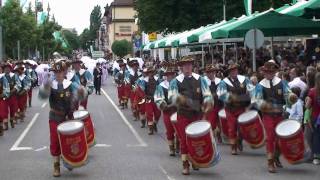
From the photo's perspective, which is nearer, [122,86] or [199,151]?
[199,151]

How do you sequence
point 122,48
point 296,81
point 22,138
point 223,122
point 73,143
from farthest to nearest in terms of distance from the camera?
point 122,48, point 22,138, point 223,122, point 296,81, point 73,143

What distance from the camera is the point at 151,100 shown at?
19734 mm

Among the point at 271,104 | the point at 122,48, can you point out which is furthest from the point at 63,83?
the point at 122,48

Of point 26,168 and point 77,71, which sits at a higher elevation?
point 77,71

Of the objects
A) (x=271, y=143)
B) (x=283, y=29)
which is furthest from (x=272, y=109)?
(x=283, y=29)

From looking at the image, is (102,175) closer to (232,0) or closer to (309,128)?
(309,128)

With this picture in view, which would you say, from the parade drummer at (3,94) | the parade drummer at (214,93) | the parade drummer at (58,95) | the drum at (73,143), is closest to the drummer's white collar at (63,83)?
the parade drummer at (58,95)

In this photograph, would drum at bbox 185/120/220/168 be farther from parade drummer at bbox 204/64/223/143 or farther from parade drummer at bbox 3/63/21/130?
parade drummer at bbox 3/63/21/130

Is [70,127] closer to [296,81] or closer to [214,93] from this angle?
[214,93]

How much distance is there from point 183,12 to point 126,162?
27713 millimetres

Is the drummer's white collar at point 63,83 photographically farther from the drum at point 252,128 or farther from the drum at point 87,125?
the drum at point 252,128

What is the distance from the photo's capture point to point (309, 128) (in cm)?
1333

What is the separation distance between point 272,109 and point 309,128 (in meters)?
1.51

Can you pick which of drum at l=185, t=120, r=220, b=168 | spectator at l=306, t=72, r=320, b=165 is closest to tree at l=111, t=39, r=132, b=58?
spectator at l=306, t=72, r=320, b=165
